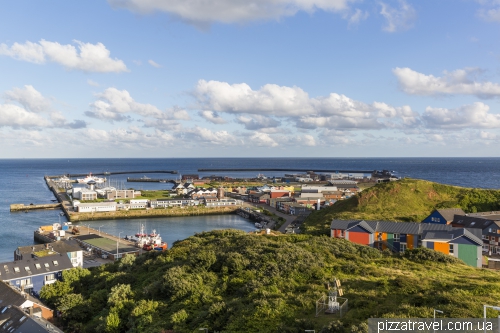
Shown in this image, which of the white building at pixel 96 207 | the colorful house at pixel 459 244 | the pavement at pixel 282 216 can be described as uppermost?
the colorful house at pixel 459 244

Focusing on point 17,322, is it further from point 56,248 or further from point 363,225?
point 363,225

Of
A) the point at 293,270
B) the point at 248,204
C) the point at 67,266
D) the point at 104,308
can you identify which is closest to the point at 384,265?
the point at 293,270

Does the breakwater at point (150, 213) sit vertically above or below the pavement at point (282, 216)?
below

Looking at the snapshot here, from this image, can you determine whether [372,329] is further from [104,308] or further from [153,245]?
[153,245]

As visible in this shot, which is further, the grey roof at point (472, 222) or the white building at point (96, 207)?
the white building at point (96, 207)

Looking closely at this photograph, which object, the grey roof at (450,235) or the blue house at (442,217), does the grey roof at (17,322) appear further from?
the blue house at (442,217)

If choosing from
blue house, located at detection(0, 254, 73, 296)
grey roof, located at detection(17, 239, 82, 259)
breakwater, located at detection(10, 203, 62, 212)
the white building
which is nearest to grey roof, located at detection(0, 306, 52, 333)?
blue house, located at detection(0, 254, 73, 296)

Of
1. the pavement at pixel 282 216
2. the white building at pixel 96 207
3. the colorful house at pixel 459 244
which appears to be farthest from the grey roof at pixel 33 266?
the white building at pixel 96 207
